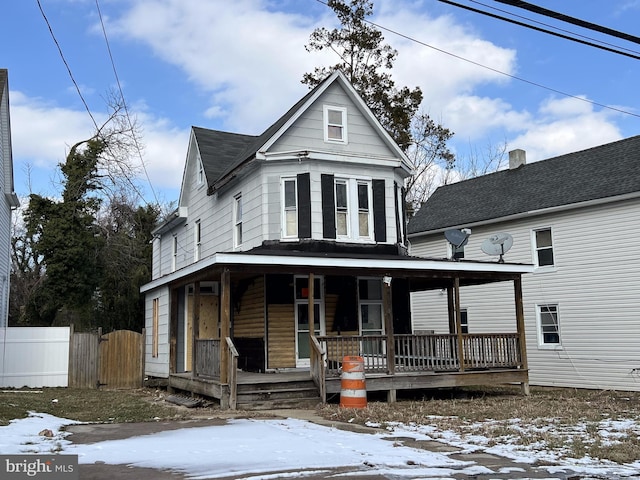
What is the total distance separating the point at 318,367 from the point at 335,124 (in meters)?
7.18

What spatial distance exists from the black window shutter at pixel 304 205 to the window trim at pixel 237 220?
6.89ft

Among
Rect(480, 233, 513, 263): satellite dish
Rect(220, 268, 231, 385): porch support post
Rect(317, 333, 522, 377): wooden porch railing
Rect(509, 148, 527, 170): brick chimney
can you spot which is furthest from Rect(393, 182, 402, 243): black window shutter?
Rect(509, 148, 527, 170): brick chimney

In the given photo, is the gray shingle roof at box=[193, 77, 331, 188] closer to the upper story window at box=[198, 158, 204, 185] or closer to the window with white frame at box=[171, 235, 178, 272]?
the upper story window at box=[198, 158, 204, 185]

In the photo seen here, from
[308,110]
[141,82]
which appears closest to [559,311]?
[308,110]

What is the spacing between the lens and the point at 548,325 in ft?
68.4

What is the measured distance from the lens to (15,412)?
37.6 ft

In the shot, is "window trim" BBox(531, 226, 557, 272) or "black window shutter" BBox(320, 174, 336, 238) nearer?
"black window shutter" BBox(320, 174, 336, 238)

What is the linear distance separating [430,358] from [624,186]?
813 cm

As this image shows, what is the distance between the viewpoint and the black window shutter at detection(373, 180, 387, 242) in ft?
57.2

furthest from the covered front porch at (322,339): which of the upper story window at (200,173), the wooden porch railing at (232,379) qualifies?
the upper story window at (200,173)

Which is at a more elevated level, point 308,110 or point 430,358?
point 308,110

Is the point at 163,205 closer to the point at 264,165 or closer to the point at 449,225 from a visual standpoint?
the point at 449,225

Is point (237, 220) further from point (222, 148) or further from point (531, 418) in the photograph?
point (531, 418)

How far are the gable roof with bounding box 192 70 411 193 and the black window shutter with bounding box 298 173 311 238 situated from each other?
1.30 m
